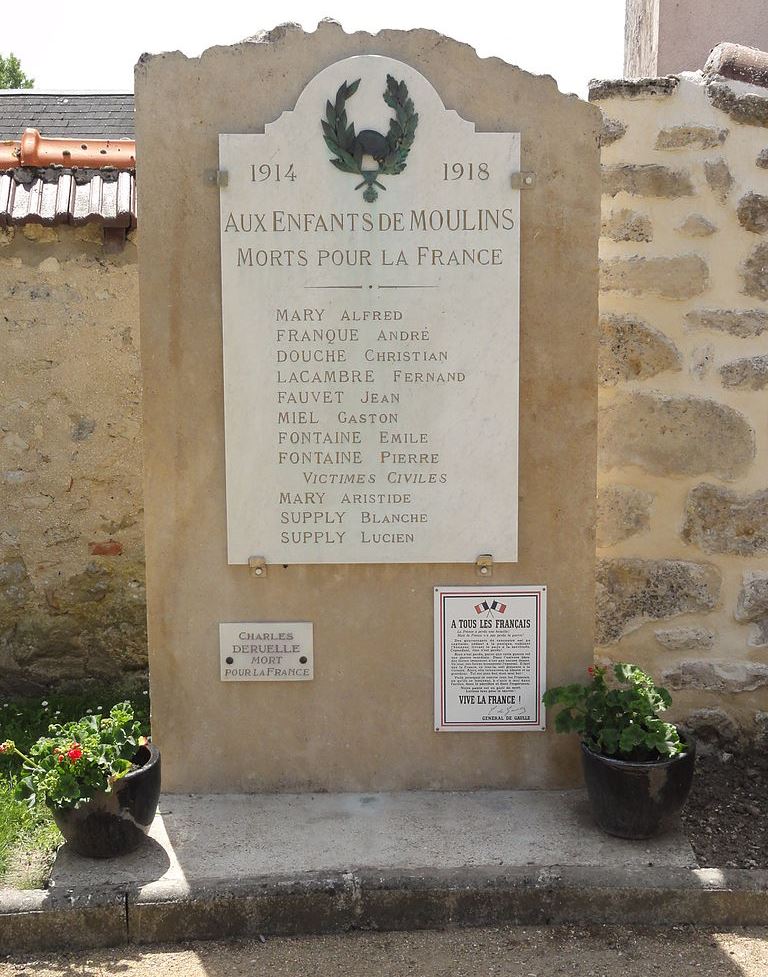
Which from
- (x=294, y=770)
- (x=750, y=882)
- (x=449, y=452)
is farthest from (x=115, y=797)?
(x=750, y=882)

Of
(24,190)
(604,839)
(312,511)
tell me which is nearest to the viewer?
(604,839)

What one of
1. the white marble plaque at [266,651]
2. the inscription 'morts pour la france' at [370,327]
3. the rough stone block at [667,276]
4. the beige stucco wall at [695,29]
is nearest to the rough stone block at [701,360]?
the rough stone block at [667,276]

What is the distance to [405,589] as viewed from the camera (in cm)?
380

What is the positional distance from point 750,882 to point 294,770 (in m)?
1.60

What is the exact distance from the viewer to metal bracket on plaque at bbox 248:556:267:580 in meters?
3.75

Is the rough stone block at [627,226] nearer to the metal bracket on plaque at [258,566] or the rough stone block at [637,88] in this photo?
the rough stone block at [637,88]

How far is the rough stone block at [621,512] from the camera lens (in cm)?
415

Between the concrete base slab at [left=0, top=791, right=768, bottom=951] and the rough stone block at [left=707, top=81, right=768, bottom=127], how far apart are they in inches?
106

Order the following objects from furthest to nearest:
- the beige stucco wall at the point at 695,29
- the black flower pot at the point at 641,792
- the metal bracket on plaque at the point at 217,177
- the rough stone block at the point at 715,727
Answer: the beige stucco wall at the point at 695,29 → the rough stone block at the point at 715,727 → the metal bracket on plaque at the point at 217,177 → the black flower pot at the point at 641,792

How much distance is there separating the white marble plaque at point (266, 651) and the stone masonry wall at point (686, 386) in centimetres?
125

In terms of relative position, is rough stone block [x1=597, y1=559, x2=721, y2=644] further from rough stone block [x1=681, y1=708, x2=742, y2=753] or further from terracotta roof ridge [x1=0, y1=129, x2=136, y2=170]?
terracotta roof ridge [x1=0, y1=129, x2=136, y2=170]

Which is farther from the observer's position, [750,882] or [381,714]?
[381,714]

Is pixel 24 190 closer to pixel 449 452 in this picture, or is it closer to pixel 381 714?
pixel 449 452

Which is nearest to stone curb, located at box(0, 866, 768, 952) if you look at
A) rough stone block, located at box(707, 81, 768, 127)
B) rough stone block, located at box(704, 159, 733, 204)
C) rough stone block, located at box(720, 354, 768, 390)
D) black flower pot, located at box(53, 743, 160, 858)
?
black flower pot, located at box(53, 743, 160, 858)
